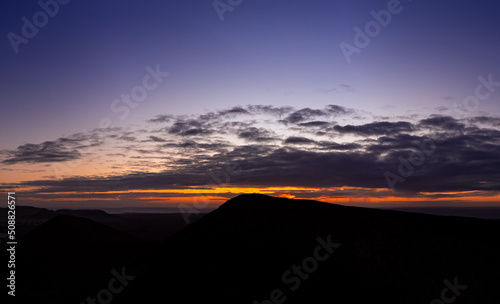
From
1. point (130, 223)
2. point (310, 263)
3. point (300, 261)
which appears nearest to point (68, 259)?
point (300, 261)

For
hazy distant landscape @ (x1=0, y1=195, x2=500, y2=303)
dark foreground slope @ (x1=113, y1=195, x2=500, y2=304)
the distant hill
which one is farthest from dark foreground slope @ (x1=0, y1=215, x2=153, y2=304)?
the distant hill

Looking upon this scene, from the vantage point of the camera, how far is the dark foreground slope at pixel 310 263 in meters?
11.3

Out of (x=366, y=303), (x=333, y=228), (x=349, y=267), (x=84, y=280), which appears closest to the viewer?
(x=366, y=303)

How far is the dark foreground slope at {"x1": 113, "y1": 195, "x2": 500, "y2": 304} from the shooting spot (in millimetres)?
11281

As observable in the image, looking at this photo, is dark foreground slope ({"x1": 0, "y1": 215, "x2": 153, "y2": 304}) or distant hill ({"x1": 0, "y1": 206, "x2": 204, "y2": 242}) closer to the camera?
dark foreground slope ({"x1": 0, "y1": 215, "x2": 153, "y2": 304})

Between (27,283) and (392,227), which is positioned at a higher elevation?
(392,227)

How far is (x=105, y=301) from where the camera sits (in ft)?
44.9

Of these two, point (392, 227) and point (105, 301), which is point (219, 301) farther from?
point (392, 227)

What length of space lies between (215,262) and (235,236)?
1.67 meters

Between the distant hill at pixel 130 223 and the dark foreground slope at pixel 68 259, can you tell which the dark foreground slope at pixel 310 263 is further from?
the distant hill at pixel 130 223

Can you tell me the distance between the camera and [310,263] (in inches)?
485

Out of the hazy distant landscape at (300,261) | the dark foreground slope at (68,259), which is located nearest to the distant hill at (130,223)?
the dark foreground slope at (68,259)

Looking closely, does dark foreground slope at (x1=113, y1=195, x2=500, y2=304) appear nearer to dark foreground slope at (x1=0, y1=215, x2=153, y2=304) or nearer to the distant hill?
dark foreground slope at (x1=0, y1=215, x2=153, y2=304)

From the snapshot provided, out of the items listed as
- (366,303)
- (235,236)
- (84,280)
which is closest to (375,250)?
(366,303)
